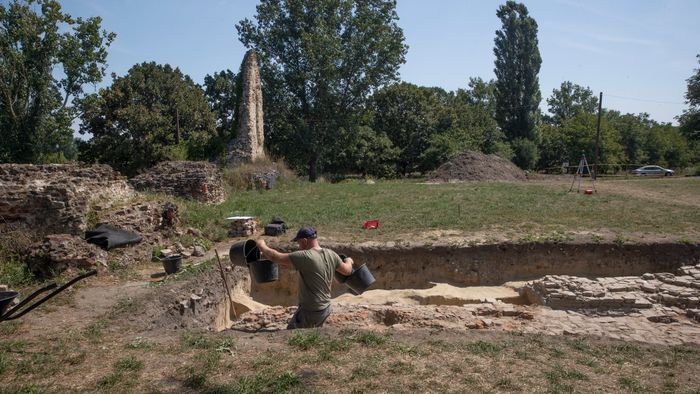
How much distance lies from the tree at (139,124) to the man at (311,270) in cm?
2226

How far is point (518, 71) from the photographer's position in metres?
44.1

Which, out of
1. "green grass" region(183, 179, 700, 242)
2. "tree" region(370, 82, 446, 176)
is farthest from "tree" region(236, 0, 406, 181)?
"green grass" region(183, 179, 700, 242)

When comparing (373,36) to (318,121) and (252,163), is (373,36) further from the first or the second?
(252,163)

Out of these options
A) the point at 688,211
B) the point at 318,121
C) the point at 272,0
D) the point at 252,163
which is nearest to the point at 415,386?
the point at 688,211

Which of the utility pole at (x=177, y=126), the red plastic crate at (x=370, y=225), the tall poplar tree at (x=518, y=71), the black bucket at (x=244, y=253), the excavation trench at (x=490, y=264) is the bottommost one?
the excavation trench at (x=490, y=264)

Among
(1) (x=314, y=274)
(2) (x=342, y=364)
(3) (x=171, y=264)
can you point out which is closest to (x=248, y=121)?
(3) (x=171, y=264)

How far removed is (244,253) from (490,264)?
20.8 ft

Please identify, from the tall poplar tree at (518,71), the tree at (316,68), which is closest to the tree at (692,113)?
the tall poplar tree at (518,71)

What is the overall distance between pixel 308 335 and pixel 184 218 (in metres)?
8.40

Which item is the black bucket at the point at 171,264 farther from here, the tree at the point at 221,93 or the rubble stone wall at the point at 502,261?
the tree at the point at 221,93

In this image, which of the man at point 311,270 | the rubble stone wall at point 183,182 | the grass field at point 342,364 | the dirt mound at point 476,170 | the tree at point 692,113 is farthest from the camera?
the tree at point 692,113

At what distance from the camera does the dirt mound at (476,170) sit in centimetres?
2819

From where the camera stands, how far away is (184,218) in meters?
12.7

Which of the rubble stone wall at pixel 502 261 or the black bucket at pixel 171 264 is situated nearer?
the black bucket at pixel 171 264
